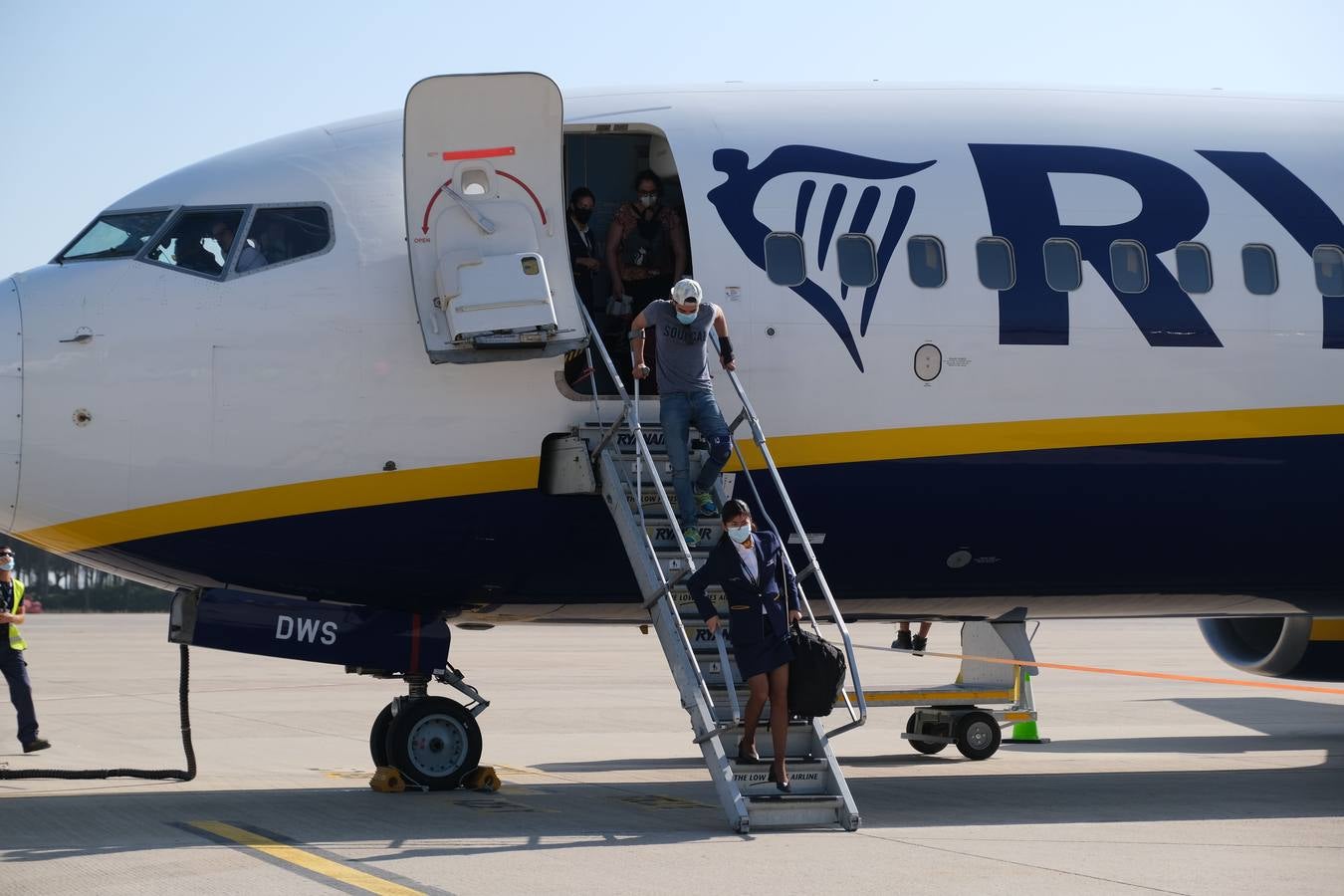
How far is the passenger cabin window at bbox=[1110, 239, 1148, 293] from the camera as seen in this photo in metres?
12.9

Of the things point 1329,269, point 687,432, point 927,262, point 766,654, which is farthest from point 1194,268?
point 766,654

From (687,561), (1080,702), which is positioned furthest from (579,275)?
(1080,702)

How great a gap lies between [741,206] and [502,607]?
3.71 metres

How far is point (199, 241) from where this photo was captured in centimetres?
1214

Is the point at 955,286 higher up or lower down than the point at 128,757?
higher up

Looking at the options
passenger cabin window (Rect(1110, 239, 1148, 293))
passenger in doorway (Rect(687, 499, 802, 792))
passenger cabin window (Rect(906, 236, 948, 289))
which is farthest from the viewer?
passenger cabin window (Rect(1110, 239, 1148, 293))

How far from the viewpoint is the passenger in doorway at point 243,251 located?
11984 millimetres

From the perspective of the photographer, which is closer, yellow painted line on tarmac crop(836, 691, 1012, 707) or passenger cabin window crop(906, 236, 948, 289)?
passenger cabin window crop(906, 236, 948, 289)

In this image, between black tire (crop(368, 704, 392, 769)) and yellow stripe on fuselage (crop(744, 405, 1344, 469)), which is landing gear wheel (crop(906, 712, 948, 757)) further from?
black tire (crop(368, 704, 392, 769))

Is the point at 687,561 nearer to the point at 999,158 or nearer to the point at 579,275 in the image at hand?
the point at 579,275

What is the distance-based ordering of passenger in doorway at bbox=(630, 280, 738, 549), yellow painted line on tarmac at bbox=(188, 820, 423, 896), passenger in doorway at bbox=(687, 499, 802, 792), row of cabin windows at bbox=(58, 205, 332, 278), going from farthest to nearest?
1. row of cabin windows at bbox=(58, 205, 332, 278)
2. passenger in doorway at bbox=(630, 280, 738, 549)
3. passenger in doorway at bbox=(687, 499, 802, 792)
4. yellow painted line on tarmac at bbox=(188, 820, 423, 896)

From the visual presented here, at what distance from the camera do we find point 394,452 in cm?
1188

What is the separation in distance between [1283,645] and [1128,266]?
623 cm

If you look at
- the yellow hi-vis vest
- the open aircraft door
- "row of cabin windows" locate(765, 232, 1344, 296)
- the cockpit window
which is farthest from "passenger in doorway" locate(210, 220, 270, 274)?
the yellow hi-vis vest
